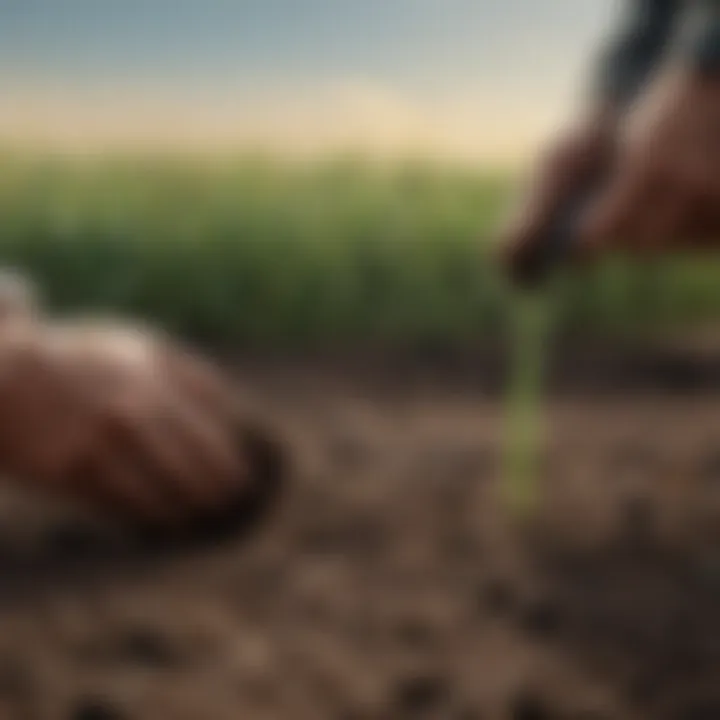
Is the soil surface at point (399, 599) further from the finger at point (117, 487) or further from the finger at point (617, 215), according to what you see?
the finger at point (617, 215)

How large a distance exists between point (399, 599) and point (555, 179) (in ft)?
0.57

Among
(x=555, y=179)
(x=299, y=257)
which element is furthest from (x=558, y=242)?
(x=299, y=257)

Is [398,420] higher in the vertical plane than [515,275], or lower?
lower

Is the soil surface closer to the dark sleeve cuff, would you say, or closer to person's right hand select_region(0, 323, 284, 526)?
person's right hand select_region(0, 323, 284, 526)

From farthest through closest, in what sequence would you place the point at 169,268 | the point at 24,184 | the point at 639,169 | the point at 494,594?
1. the point at 169,268
2. the point at 24,184
3. the point at 494,594
4. the point at 639,169

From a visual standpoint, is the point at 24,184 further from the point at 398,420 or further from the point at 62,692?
the point at 62,692

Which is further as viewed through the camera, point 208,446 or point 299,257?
point 299,257

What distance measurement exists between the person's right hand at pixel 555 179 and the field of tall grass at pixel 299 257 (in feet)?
1.38

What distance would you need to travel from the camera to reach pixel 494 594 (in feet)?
1.93

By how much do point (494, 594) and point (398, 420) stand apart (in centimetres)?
35

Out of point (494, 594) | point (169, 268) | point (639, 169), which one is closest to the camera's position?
point (639, 169)

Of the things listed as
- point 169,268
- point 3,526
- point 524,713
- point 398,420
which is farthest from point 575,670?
point 169,268

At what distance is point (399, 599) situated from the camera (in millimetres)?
583

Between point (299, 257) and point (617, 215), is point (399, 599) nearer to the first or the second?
point (617, 215)
